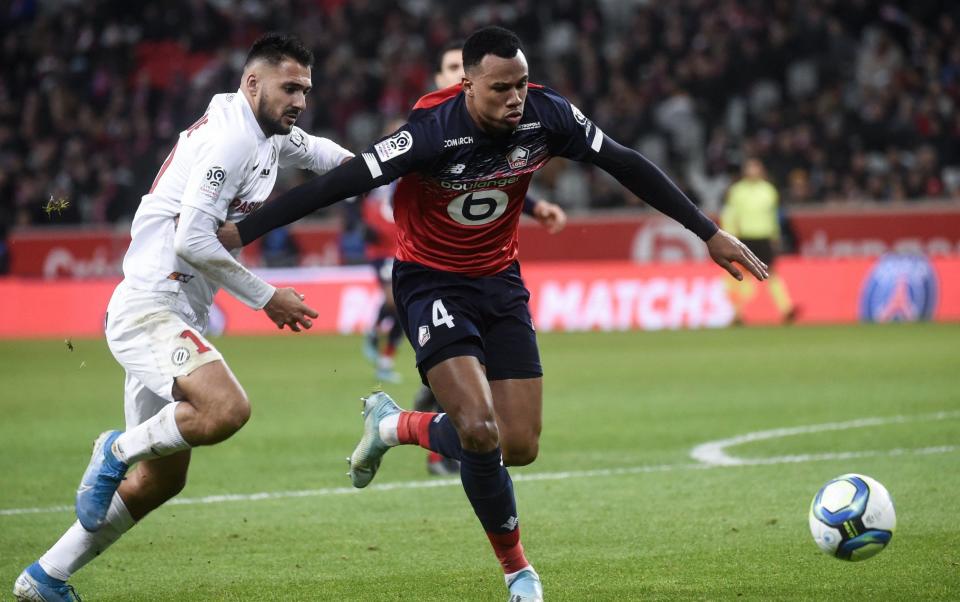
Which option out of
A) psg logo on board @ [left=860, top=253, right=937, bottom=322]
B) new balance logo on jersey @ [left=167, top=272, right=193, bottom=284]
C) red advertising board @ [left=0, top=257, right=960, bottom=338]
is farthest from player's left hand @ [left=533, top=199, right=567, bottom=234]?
psg logo on board @ [left=860, top=253, right=937, bottom=322]

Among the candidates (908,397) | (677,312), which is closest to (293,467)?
(908,397)

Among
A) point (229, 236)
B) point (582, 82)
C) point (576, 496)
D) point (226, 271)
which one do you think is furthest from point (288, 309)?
point (582, 82)

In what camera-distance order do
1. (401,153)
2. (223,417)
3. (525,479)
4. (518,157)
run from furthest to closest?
(525,479) → (518,157) → (401,153) → (223,417)

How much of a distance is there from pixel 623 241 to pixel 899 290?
4544mm

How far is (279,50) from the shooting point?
555 cm

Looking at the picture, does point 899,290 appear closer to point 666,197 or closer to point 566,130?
point 666,197

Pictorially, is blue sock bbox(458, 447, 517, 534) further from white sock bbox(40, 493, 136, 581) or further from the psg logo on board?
the psg logo on board

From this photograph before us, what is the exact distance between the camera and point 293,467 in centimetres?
905

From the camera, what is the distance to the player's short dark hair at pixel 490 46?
18.0 ft

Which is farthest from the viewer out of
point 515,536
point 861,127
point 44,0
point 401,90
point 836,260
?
point 44,0

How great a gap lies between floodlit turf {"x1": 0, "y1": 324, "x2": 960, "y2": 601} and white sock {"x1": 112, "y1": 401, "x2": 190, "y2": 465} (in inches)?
26.1

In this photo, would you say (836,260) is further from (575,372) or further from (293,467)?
(293,467)

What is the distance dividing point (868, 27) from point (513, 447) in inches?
764

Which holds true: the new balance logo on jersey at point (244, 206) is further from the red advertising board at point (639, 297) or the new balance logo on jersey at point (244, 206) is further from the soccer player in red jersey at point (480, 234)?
the red advertising board at point (639, 297)
